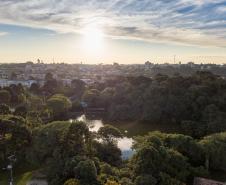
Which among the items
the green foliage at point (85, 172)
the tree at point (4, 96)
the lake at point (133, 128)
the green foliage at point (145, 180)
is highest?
the tree at point (4, 96)

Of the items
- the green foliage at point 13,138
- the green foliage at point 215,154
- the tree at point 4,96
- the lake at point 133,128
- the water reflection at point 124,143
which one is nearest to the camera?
the green foliage at point 215,154

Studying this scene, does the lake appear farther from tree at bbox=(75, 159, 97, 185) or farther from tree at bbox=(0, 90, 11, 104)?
tree at bbox=(0, 90, 11, 104)

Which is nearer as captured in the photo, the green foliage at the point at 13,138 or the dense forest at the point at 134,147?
the dense forest at the point at 134,147

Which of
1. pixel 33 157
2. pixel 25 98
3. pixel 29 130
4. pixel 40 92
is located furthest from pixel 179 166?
pixel 40 92

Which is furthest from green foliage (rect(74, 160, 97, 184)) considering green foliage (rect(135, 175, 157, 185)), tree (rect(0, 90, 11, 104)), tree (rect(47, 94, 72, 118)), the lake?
tree (rect(0, 90, 11, 104))

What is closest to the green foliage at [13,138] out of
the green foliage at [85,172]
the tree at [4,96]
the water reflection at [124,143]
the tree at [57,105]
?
the green foliage at [85,172]

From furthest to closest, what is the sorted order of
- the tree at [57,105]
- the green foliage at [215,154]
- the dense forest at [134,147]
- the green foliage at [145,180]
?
the tree at [57,105]
the green foliage at [215,154]
the dense forest at [134,147]
the green foliage at [145,180]

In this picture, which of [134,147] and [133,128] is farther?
[133,128]

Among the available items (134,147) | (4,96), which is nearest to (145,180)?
(134,147)

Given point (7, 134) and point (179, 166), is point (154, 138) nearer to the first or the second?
point (179, 166)

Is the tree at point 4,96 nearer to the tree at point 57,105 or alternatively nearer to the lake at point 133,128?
the tree at point 57,105

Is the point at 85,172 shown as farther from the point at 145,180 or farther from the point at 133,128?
the point at 133,128
